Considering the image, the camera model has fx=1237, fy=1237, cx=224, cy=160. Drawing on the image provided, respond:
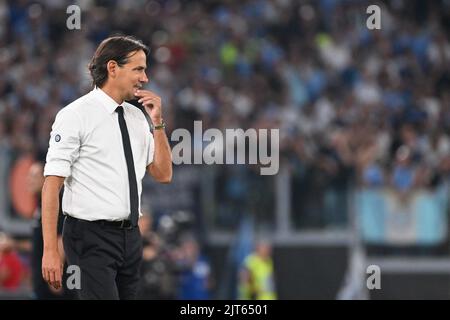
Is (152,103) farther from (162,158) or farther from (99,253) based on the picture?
(99,253)

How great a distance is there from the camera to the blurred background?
14.3 meters

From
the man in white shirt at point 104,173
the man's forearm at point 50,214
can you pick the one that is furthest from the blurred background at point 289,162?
the man's forearm at point 50,214

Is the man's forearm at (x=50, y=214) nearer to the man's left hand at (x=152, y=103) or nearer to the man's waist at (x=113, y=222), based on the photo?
the man's waist at (x=113, y=222)

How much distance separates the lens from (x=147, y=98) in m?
6.24

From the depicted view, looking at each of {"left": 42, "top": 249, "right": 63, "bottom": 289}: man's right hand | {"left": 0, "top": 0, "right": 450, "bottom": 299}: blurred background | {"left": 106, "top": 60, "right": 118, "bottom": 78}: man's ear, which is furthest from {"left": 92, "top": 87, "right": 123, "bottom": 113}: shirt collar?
{"left": 0, "top": 0, "right": 450, "bottom": 299}: blurred background

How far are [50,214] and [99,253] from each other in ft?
1.14

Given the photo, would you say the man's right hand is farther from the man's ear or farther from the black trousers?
the man's ear

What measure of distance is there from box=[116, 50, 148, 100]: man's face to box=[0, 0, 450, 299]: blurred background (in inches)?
234

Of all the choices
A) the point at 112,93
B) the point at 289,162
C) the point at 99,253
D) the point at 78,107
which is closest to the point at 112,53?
the point at 112,93

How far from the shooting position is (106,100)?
20.1 feet

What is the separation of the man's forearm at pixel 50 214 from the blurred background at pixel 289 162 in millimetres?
6144

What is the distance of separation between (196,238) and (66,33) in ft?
14.8

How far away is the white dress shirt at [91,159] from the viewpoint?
5.95 meters
